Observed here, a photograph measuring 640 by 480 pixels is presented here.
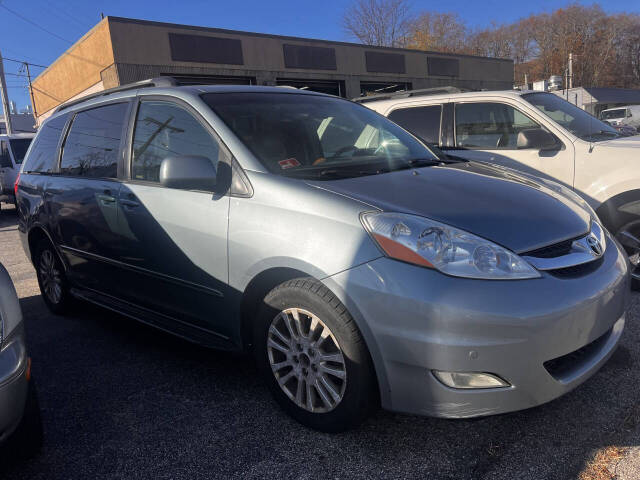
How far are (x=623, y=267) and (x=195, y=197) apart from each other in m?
2.18

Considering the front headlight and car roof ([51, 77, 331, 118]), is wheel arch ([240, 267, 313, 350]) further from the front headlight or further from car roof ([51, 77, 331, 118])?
car roof ([51, 77, 331, 118])

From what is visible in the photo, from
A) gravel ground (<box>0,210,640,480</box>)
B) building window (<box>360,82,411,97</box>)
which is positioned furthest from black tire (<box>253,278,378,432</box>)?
building window (<box>360,82,411,97</box>)

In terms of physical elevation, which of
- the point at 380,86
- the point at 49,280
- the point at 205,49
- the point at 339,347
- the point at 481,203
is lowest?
the point at 49,280

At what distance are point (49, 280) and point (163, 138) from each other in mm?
2177

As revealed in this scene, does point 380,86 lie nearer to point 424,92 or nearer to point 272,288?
point 424,92

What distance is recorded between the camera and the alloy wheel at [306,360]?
2.20 meters

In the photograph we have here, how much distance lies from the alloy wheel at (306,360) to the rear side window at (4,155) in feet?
41.3

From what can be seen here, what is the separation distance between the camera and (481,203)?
235cm

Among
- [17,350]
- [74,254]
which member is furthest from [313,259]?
[74,254]

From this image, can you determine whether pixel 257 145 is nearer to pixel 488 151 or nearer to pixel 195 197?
pixel 195 197

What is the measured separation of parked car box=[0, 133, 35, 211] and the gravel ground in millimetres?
10782

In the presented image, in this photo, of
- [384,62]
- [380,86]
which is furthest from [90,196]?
[384,62]

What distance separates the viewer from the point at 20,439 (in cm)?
223

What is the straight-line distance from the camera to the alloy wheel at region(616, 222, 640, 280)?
3912 millimetres
